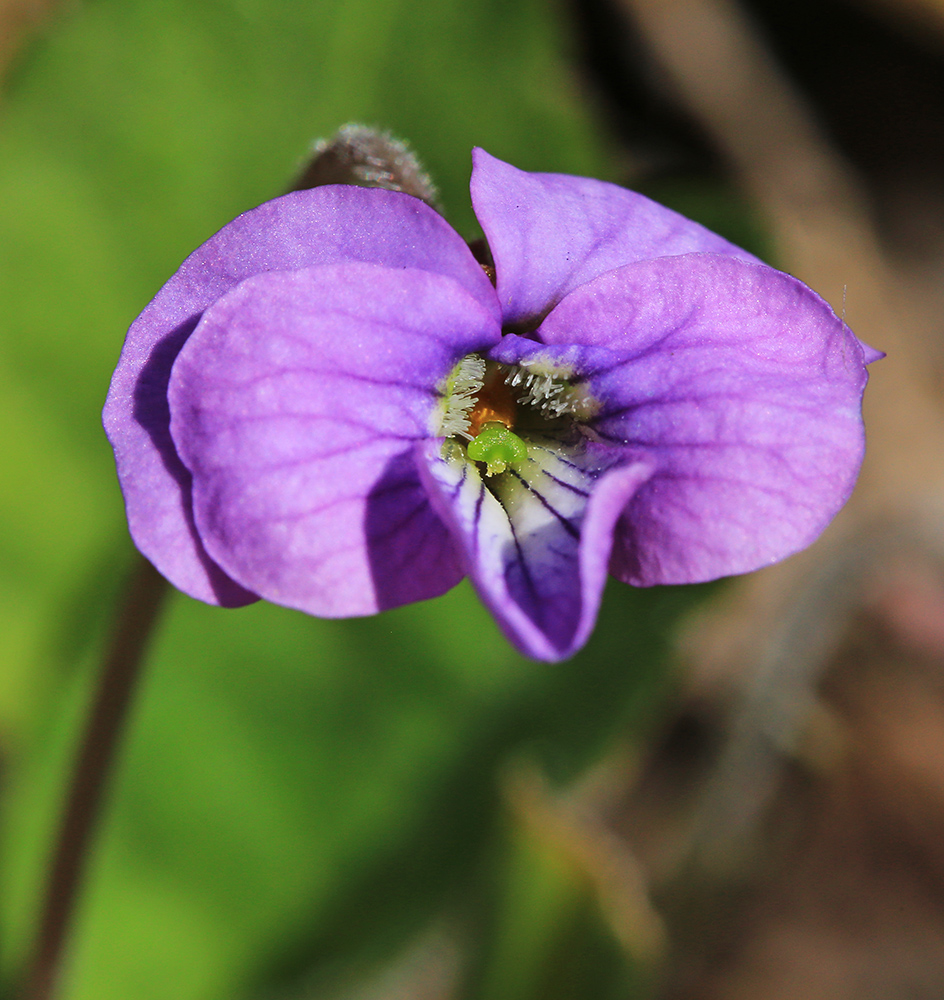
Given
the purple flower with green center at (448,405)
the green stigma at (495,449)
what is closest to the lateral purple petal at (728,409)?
the purple flower with green center at (448,405)

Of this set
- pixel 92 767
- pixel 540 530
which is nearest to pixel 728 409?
pixel 540 530

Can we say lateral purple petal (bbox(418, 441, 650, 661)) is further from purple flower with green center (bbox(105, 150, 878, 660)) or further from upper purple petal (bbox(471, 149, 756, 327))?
upper purple petal (bbox(471, 149, 756, 327))

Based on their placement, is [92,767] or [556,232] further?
[92,767]

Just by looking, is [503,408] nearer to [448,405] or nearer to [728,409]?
[448,405]

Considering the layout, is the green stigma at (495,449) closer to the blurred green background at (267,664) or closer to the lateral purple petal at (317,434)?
the lateral purple petal at (317,434)

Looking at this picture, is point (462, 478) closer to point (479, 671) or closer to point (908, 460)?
point (479, 671)

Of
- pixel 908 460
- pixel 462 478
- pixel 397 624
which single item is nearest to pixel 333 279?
pixel 462 478
